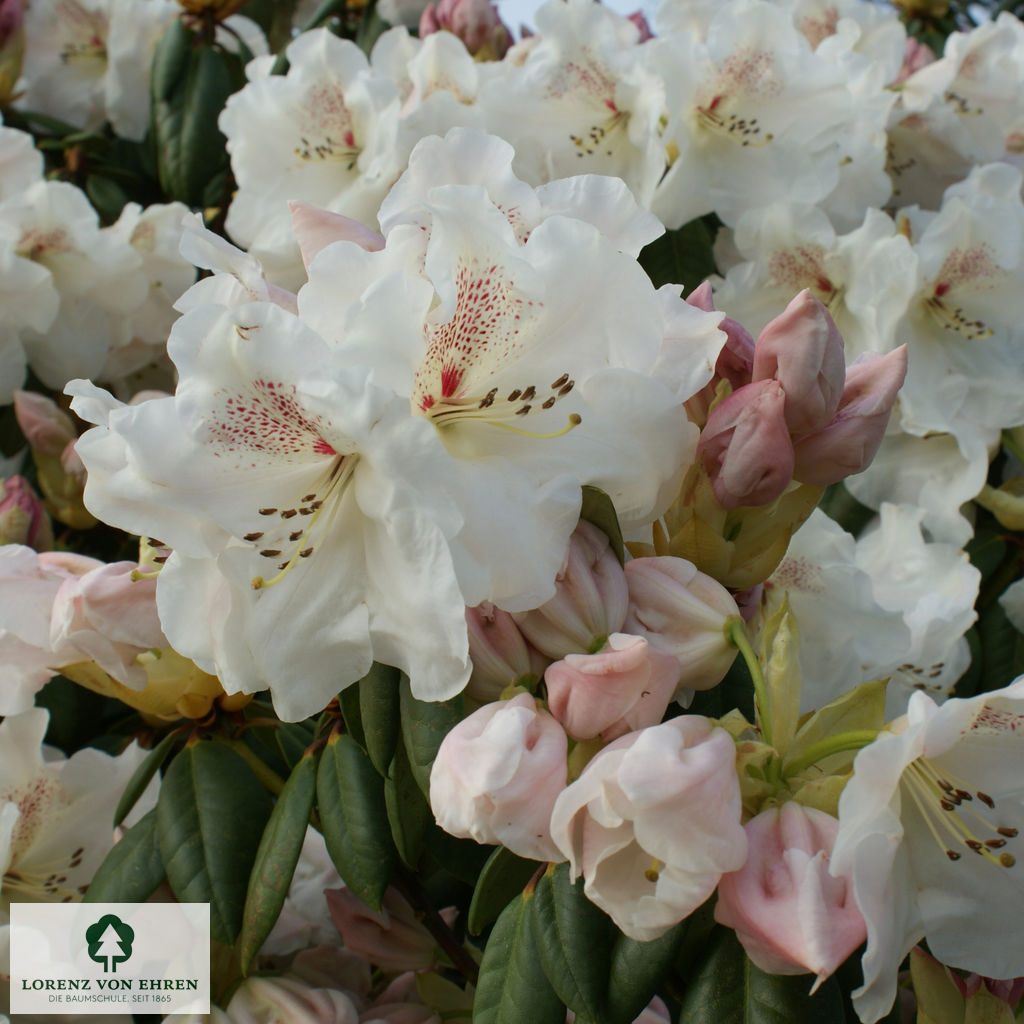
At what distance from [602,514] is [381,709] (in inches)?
7.2

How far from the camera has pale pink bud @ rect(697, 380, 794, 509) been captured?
2.12ft

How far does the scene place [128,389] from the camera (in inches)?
63.0

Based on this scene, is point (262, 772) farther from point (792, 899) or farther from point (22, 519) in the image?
point (792, 899)

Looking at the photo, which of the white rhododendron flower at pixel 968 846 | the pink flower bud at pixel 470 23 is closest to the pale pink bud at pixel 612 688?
the white rhododendron flower at pixel 968 846

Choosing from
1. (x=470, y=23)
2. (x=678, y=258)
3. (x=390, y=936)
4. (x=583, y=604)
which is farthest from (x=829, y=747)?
(x=470, y=23)

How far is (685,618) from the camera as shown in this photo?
0.63m

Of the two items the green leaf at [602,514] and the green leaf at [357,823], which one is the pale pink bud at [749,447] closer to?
the green leaf at [602,514]

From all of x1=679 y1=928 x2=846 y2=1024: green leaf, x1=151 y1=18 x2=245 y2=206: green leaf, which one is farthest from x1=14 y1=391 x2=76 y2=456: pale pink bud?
x1=679 y1=928 x2=846 y2=1024: green leaf

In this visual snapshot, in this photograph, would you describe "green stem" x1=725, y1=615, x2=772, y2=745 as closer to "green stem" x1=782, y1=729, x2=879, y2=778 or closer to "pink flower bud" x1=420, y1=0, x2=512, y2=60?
"green stem" x1=782, y1=729, x2=879, y2=778

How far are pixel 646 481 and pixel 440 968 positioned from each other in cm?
61

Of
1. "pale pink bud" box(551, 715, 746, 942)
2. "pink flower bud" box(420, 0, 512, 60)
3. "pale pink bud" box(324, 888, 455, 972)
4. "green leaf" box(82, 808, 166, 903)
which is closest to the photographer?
"pale pink bud" box(551, 715, 746, 942)

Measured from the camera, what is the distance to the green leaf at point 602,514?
0.63 metres

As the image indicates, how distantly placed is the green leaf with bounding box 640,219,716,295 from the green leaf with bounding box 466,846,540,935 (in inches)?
29.4

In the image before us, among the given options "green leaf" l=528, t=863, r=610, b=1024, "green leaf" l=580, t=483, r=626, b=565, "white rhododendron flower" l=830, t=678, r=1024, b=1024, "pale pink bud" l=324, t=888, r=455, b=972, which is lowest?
"pale pink bud" l=324, t=888, r=455, b=972
